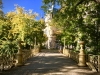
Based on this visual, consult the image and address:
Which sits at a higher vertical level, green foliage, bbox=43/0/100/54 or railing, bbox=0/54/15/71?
green foliage, bbox=43/0/100/54

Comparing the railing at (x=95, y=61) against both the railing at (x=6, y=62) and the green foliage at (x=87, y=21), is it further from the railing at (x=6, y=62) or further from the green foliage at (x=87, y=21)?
the green foliage at (x=87, y=21)

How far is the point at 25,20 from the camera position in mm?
38781

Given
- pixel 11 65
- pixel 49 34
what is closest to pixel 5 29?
pixel 11 65

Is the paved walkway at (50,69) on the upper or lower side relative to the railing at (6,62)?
lower

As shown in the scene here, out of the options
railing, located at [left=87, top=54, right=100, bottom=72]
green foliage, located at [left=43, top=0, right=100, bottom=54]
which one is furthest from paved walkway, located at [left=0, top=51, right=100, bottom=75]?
green foliage, located at [left=43, top=0, right=100, bottom=54]

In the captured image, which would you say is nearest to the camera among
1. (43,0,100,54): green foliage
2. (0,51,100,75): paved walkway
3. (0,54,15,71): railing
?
(0,51,100,75): paved walkway

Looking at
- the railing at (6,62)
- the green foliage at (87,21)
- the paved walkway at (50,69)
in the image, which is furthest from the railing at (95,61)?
the green foliage at (87,21)

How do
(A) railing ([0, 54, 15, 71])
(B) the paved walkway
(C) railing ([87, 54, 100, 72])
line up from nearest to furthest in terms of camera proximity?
(B) the paved walkway
(C) railing ([87, 54, 100, 72])
(A) railing ([0, 54, 15, 71])

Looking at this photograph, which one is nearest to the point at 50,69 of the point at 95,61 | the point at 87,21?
the point at 95,61

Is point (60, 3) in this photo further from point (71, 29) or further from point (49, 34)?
point (49, 34)

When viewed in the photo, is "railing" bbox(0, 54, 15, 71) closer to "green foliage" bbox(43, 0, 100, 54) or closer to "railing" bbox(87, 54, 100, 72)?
"railing" bbox(87, 54, 100, 72)

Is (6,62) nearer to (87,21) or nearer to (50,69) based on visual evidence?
(50,69)

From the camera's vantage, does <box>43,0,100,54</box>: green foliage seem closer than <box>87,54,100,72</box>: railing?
No

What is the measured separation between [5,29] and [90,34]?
748 inches
